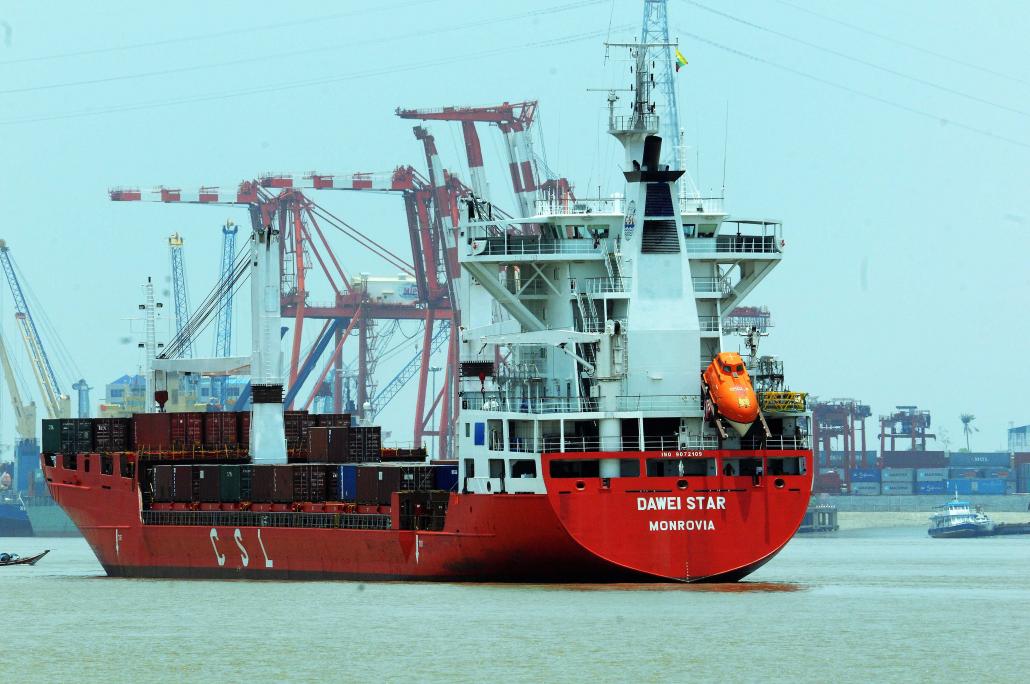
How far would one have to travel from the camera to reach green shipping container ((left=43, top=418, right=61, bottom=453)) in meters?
71.0

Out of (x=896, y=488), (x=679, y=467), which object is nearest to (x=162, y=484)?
(x=679, y=467)

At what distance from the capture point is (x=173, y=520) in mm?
65250

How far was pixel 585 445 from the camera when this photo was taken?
52438 mm

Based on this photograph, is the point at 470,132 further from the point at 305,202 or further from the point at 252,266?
the point at 252,266

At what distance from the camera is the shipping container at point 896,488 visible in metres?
188

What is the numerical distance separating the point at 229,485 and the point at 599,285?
1539cm

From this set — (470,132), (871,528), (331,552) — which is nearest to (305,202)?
(470,132)

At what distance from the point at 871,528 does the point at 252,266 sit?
327 ft

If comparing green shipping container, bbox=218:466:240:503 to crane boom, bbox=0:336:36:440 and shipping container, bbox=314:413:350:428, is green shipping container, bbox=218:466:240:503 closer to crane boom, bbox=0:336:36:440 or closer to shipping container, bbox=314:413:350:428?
shipping container, bbox=314:413:350:428

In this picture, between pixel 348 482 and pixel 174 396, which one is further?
pixel 174 396

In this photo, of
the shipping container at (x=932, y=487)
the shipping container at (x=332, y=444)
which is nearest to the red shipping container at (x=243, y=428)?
the shipping container at (x=332, y=444)

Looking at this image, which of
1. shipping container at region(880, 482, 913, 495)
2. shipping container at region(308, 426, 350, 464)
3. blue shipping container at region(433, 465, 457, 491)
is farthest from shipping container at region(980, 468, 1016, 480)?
blue shipping container at region(433, 465, 457, 491)

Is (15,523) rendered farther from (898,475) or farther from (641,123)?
(641,123)

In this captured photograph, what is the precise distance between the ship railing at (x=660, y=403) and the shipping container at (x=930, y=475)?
458 ft
